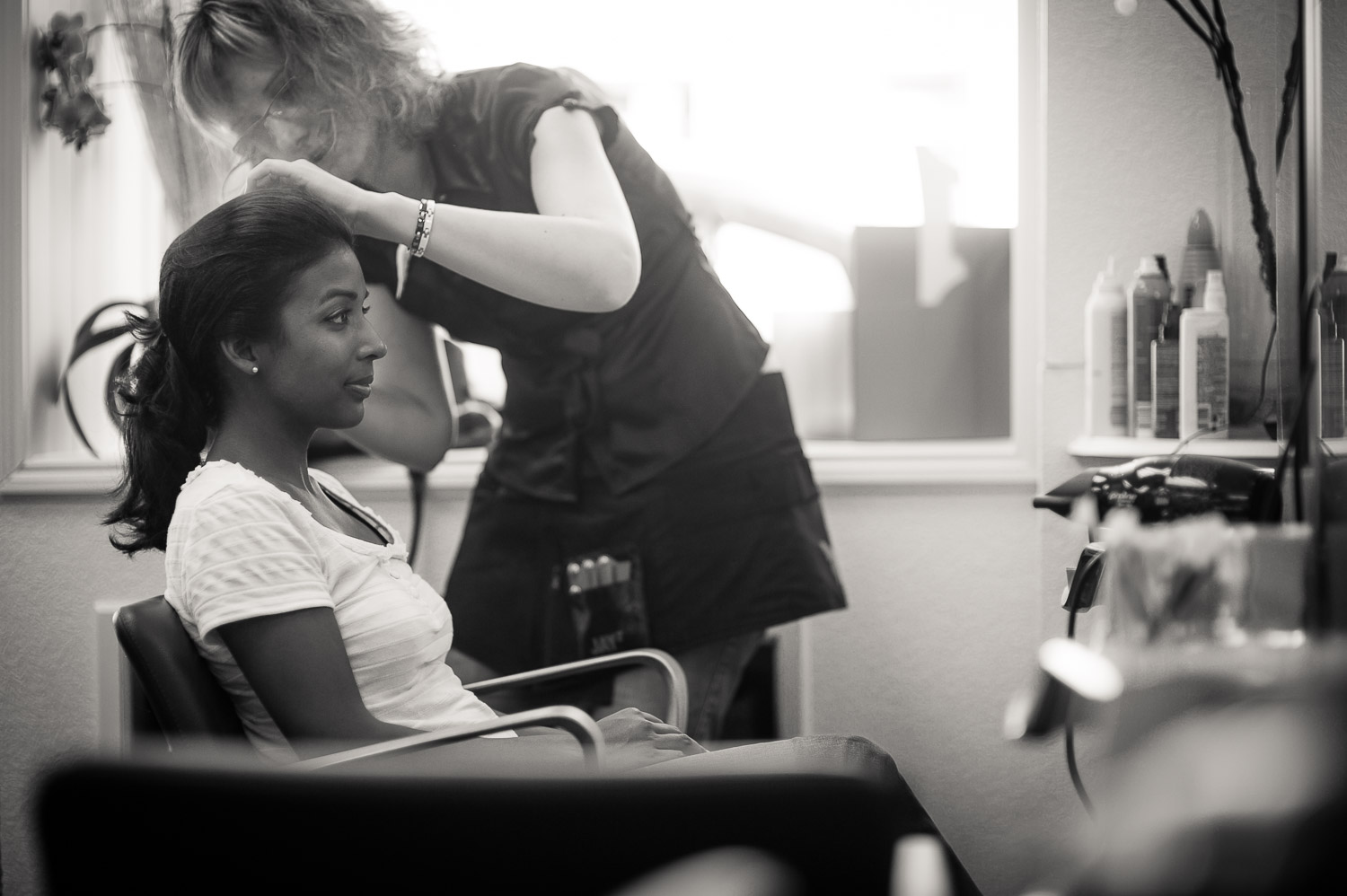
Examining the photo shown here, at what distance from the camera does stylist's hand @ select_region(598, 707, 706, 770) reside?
4.95 feet

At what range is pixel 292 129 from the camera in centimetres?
199

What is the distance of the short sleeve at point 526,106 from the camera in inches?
76.7

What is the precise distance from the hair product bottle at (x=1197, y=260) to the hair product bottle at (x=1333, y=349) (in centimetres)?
57

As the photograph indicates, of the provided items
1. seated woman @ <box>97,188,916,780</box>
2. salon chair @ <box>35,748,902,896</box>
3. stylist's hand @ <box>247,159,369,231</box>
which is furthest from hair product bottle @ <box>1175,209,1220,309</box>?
salon chair @ <box>35,748,902,896</box>

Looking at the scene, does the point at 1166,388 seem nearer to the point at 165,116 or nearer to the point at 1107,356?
the point at 1107,356

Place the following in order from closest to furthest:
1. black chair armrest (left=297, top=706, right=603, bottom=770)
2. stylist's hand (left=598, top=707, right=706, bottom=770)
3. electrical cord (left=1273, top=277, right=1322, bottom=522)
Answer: electrical cord (left=1273, top=277, right=1322, bottom=522) → black chair armrest (left=297, top=706, right=603, bottom=770) → stylist's hand (left=598, top=707, right=706, bottom=770)

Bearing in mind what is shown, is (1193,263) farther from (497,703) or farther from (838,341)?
(497,703)

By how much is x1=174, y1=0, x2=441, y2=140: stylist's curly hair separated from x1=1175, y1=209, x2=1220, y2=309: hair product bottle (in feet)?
4.24

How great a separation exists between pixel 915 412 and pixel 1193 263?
1.91 feet

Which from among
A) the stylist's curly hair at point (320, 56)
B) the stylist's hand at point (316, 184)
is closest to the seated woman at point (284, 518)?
the stylist's hand at point (316, 184)

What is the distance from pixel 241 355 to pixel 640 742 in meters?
0.70

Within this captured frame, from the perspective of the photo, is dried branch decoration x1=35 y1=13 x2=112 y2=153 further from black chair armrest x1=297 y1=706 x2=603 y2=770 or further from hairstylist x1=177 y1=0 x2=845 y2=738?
black chair armrest x1=297 y1=706 x2=603 y2=770

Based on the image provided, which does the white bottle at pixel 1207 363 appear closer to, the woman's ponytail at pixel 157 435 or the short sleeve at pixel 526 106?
the short sleeve at pixel 526 106

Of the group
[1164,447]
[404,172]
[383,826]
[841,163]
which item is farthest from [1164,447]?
[383,826]
